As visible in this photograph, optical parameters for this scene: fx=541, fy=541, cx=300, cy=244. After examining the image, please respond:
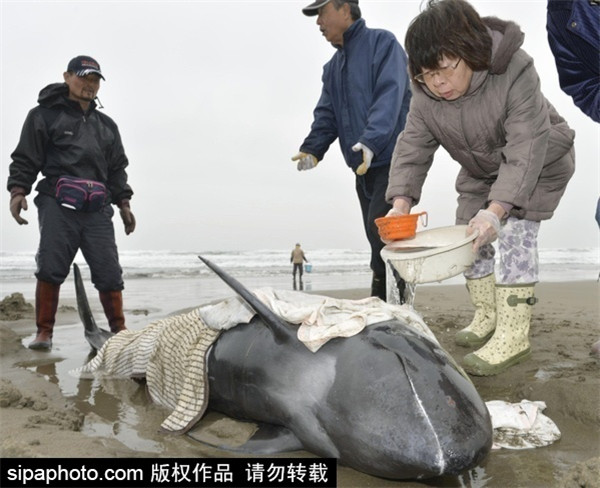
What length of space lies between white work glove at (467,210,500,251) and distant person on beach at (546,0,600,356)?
3.31ft

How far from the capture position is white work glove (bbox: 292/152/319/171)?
535 cm

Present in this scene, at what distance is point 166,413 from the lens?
3.04m

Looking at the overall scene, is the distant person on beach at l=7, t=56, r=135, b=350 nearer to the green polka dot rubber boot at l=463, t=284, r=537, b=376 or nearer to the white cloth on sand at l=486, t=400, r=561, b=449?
the green polka dot rubber boot at l=463, t=284, r=537, b=376

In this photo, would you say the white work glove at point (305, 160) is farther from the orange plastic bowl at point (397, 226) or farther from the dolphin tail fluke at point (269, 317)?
the dolphin tail fluke at point (269, 317)

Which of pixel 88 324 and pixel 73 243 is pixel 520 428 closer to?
pixel 88 324

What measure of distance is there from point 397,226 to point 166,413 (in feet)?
5.51

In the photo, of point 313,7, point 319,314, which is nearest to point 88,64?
point 313,7

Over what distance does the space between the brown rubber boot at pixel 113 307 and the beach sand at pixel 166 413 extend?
403 mm

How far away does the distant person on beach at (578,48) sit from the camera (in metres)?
3.10

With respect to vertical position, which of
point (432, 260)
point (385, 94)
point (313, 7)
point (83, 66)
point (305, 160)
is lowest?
point (432, 260)

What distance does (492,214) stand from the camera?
9.96 ft

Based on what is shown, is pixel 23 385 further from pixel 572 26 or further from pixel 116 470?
pixel 572 26

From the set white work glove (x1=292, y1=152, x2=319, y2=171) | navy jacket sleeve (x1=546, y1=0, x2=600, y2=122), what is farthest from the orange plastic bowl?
white work glove (x1=292, y1=152, x2=319, y2=171)

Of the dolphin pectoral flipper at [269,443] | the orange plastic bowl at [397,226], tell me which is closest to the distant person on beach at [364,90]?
the orange plastic bowl at [397,226]
